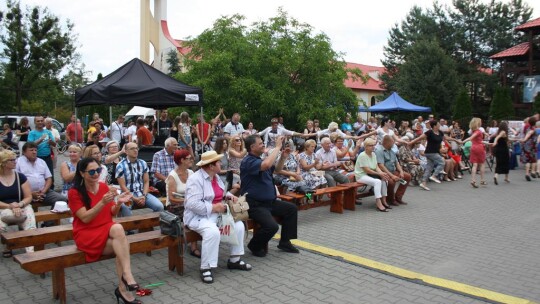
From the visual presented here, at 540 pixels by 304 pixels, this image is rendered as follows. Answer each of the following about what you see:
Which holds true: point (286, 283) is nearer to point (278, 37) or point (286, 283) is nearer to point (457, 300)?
point (457, 300)

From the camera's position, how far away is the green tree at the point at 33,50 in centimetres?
3030

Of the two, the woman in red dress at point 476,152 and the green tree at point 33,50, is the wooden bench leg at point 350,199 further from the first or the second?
the green tree at point 33,50

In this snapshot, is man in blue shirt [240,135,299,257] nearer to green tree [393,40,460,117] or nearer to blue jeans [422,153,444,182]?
blue jeans [422,153,444,182]

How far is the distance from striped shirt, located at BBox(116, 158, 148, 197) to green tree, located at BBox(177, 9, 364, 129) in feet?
43.0

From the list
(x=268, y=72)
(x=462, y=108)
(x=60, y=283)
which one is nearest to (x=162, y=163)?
(x=60, y=283)

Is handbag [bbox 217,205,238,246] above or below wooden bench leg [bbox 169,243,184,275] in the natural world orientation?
above

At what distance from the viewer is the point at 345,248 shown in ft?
20.8

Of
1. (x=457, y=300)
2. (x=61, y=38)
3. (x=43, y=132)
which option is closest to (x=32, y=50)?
(x=61, y=38)

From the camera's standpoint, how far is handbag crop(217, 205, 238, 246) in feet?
17.2

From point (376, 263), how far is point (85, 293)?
3.36 meters

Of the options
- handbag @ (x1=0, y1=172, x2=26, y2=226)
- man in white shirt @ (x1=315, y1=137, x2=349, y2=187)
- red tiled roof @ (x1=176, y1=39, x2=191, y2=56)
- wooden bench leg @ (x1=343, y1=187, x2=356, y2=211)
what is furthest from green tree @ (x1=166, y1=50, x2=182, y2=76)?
handbag @ (x1=0, y1=172, x2=26, y2=226)

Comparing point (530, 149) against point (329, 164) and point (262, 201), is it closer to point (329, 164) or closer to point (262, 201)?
point (329, 164)

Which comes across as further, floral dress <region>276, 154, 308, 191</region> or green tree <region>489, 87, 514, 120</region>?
green tree <region>489, 87, 514, 120</region>

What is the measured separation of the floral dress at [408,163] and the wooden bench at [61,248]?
7558mm
